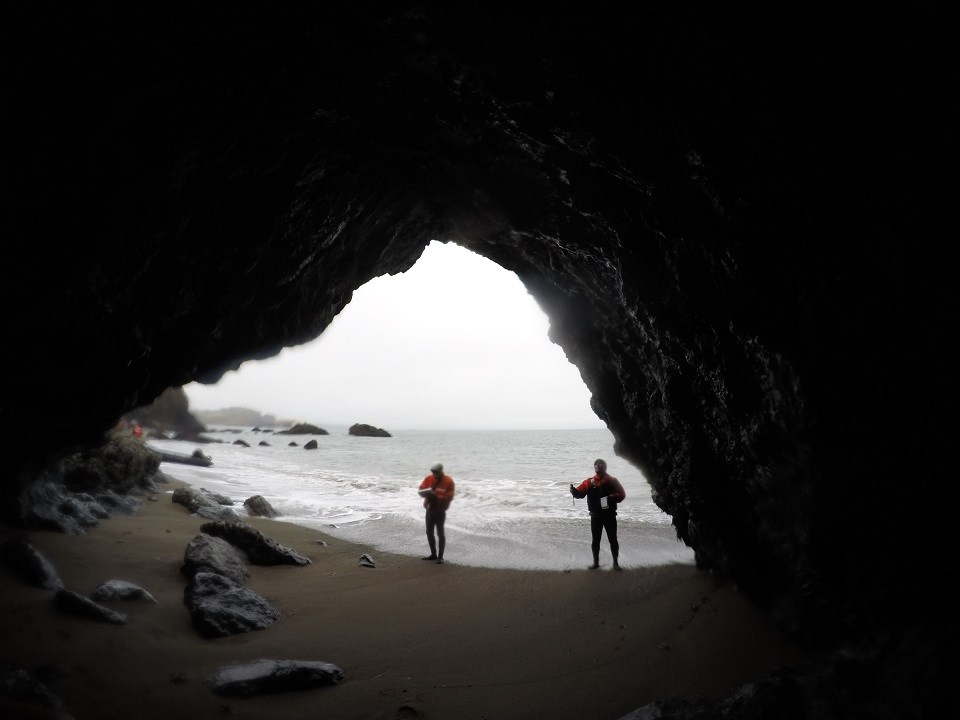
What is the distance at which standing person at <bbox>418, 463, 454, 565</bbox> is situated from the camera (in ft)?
26.0

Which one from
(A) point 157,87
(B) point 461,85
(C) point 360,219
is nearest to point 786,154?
(B) point 461,85

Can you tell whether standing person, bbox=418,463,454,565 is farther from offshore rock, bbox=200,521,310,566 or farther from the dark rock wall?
the dark rock wall

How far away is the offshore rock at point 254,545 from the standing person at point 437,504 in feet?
6.55

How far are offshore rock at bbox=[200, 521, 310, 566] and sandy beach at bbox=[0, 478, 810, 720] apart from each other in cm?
36

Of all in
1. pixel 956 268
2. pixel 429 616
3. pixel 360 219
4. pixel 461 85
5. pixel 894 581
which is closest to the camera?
pixel 956 268

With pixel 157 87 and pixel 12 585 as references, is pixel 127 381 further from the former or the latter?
pixel 157 87

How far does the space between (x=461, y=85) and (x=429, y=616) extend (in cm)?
545

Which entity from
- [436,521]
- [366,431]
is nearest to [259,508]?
[436,521]

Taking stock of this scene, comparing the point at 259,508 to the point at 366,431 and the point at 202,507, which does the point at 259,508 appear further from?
the point at 366,431

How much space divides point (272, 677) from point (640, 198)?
489 centimetres

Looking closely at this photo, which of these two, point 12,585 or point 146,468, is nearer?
point 12,585

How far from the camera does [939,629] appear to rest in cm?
292

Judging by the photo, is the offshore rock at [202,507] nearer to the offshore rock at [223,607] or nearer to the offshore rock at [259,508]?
the offshore rock at [259,508]

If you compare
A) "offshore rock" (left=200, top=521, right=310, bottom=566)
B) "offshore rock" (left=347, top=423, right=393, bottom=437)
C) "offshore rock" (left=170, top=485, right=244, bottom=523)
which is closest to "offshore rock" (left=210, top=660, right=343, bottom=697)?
"offshore rock" (left=200, top=521, right=310, bottom=566)
